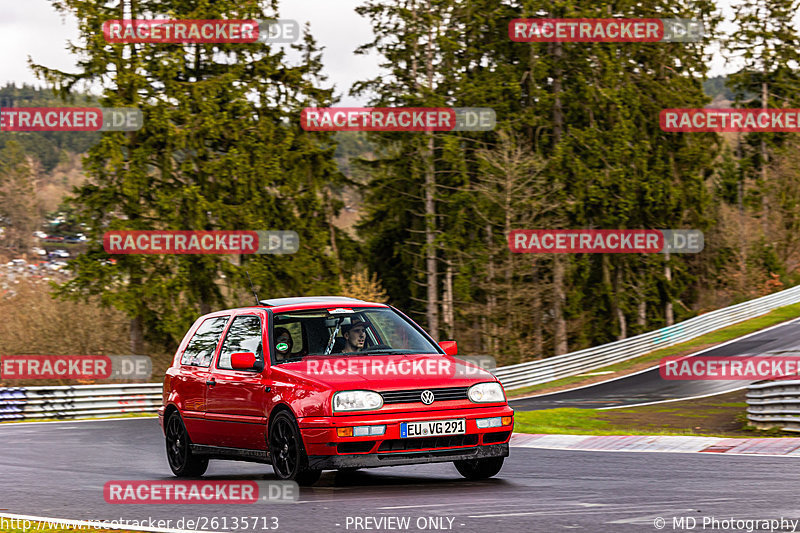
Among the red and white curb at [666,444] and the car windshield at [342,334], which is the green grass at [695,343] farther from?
the car windshield at [342,334]

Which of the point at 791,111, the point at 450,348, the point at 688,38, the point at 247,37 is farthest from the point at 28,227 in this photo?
the point at 450,348

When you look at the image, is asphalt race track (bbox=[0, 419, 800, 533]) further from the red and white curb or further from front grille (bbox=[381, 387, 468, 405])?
front grille (bbox=[381, 387, 468, 405])

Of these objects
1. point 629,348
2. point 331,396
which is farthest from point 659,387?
point 331,396

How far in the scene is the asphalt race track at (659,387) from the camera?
1165 inches

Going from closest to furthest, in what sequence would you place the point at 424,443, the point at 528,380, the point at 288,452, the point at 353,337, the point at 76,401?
1. the point at 424,443
2. the point at 288,452
3. the point at 353,337
4. the point at 76,401
5. the point at 528,380

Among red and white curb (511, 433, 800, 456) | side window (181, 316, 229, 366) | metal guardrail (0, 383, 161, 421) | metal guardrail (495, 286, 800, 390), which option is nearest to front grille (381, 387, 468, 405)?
side window (181, 316, 229, 366)

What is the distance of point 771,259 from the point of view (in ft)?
186

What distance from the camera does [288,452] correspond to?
9.13 meters

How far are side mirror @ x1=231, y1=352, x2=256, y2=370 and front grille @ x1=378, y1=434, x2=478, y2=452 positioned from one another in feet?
5.39

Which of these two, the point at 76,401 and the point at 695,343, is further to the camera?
the point at 695,343

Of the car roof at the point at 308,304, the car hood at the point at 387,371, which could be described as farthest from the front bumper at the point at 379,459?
the car roof at the point at 308,304

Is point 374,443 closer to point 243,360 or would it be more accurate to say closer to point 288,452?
point 288,452

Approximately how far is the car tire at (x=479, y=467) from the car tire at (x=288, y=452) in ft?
4.79

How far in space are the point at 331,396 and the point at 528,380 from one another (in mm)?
30186
